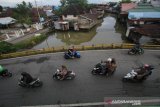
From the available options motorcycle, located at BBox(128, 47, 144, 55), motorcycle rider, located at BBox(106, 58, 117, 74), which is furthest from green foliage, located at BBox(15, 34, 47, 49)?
motorcycle rider, located at BBox(106, 58, 117, 74)

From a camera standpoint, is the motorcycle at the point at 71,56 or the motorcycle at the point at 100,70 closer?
the motorcycle at the point at 100,70

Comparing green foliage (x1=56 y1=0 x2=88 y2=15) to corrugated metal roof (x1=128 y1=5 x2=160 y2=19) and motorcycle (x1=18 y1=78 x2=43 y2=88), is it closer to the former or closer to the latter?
corrugated metal roof (x1=128 y1=5 x2=160 y2=19)

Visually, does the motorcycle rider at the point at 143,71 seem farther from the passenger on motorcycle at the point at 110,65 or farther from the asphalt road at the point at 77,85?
the passenger on motorcycle at the point at 110,65

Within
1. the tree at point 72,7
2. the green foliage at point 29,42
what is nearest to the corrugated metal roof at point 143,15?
the green foliage at point 29,42

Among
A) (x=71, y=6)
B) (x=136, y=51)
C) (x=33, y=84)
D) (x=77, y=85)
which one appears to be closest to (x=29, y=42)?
(x=33, y=84)

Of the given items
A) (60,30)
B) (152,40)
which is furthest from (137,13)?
(60,30)

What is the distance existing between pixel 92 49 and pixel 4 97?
10.7 metres

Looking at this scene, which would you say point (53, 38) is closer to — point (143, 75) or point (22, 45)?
point (22, 45)

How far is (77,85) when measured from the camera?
12406 mm

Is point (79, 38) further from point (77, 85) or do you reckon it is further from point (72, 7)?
point (77, 85)

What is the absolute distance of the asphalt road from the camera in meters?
11.1

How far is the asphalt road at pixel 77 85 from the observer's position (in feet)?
36.3

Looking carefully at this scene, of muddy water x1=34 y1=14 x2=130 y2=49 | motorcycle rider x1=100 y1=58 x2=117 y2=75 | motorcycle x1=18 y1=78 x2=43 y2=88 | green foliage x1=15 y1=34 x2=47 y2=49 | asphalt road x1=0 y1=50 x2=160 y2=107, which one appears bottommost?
muddy water x1=34 y1=14 x2=130 y2=49

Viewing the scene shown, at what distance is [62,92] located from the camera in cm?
1170
